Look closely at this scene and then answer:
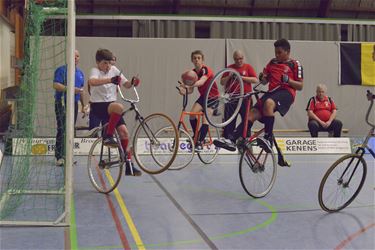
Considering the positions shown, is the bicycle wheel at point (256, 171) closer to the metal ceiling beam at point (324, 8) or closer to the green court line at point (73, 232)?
the green court line at point (73, 232)

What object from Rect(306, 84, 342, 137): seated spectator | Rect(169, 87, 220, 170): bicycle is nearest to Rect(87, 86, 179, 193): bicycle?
Rect(169, 87, 220, 170): bicycle

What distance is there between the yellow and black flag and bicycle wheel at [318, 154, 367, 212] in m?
7.92

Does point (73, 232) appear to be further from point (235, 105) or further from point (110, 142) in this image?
point (235, 105)

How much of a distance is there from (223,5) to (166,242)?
543 inches

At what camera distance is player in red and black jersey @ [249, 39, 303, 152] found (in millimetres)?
5199

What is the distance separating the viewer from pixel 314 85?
40.4 feet

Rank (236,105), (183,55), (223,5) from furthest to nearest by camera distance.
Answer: (223,5), (183,55), (236,105)

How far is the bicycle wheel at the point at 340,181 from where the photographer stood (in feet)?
14.8

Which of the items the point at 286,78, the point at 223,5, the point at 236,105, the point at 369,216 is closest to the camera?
the point at 369,216

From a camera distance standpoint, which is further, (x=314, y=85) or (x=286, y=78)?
(x=314, y=85)

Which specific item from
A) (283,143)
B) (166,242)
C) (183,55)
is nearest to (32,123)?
(166,242)

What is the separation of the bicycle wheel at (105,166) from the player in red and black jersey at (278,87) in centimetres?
145

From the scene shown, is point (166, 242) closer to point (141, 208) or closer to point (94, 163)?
point (141, 208)

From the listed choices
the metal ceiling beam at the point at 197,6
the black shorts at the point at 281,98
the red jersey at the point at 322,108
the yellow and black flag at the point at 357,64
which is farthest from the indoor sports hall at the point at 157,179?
the metal ceiling beam at the point at 197,6
